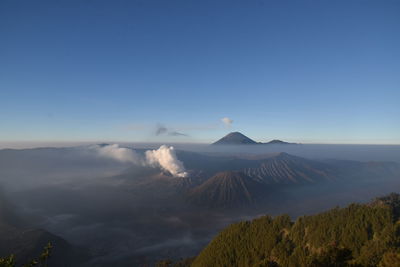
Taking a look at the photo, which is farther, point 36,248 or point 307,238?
point 36,248

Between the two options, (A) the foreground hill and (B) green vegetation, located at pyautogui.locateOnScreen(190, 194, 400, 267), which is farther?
(A) the foreground hill

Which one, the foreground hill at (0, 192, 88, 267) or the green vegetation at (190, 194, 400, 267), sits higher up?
the green vegetation at (190, 194, 400, 267)

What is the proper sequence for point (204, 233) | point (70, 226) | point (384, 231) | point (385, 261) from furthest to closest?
point (70, 226) → point (204, 233) → point (384, 231) → point (385, 261)

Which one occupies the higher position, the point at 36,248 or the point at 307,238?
the point at 307,238

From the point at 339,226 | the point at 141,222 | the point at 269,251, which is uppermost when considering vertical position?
the point at 339,226

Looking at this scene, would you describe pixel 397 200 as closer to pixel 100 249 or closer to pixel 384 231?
pixel 384 231

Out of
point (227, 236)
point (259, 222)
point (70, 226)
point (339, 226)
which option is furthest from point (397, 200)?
point (70, 226)

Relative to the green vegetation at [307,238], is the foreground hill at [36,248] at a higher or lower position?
lower

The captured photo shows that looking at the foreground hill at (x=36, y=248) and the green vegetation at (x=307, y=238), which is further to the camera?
the foreground hill at (x=36, y=248)
